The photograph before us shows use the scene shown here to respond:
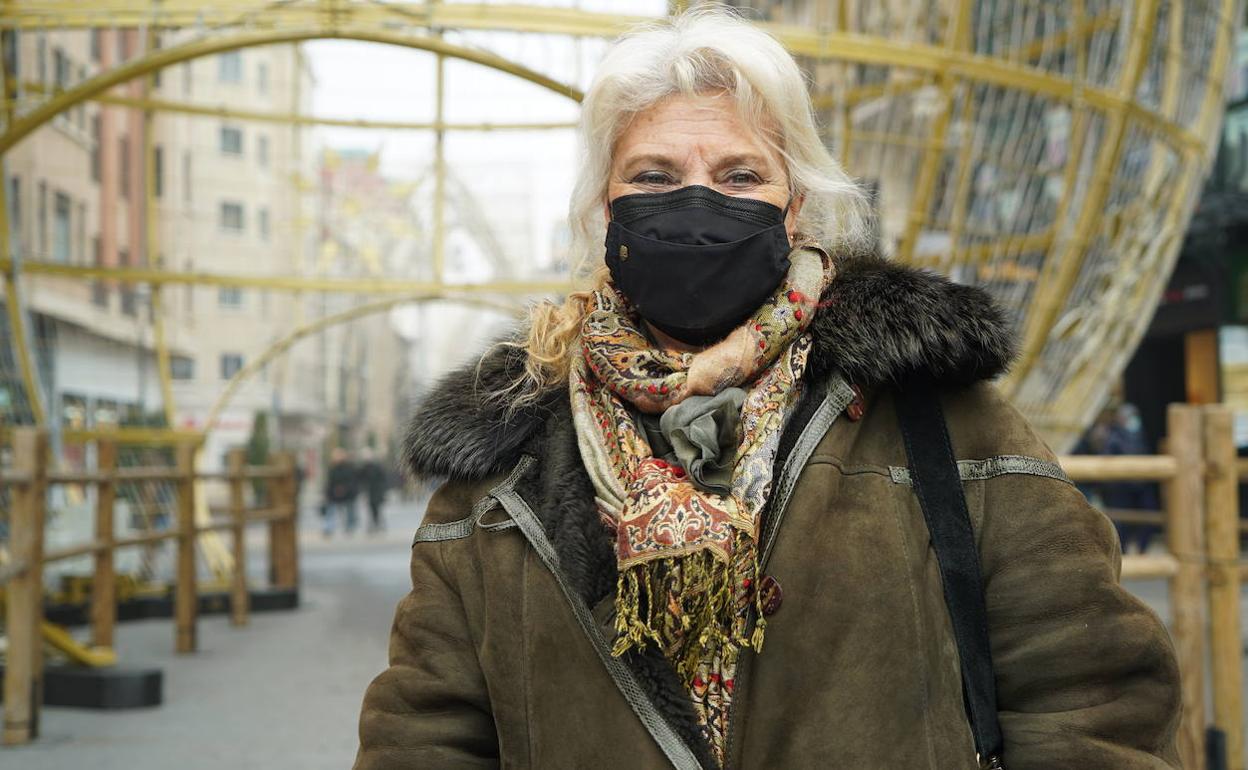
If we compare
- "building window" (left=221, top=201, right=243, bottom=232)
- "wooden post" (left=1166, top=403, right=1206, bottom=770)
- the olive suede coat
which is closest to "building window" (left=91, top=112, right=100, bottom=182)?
"building window" (left=221, top=201, right=243, bottom=232)

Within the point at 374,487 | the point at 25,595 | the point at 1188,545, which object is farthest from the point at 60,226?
the point at 374,487

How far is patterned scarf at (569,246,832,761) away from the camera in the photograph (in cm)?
154

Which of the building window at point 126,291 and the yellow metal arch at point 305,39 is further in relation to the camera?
the building window at point 126,291

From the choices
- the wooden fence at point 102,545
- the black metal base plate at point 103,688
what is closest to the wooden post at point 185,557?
the wooden fence at point 102,545

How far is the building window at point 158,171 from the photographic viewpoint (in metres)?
9.94

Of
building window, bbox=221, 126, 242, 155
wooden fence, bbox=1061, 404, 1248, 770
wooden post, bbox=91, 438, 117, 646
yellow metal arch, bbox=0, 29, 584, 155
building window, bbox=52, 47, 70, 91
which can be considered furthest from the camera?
building window, bbox=221, 126, 242, 155

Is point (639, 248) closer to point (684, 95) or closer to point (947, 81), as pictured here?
point (684, 95)

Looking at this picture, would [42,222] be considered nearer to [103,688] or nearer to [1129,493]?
[103,688]

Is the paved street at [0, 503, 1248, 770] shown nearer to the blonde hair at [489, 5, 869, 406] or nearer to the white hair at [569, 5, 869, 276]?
the blonde hair at [489, 5, 869, 406]

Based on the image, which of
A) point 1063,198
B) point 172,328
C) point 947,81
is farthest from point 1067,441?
point 172,328

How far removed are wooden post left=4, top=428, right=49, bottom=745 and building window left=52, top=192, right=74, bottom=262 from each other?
444 centimetres

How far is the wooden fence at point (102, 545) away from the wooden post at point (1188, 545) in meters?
4.34

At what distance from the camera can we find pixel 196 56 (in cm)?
447

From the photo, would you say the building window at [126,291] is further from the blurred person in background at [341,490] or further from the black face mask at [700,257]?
the blurred person in background at [341,490]
